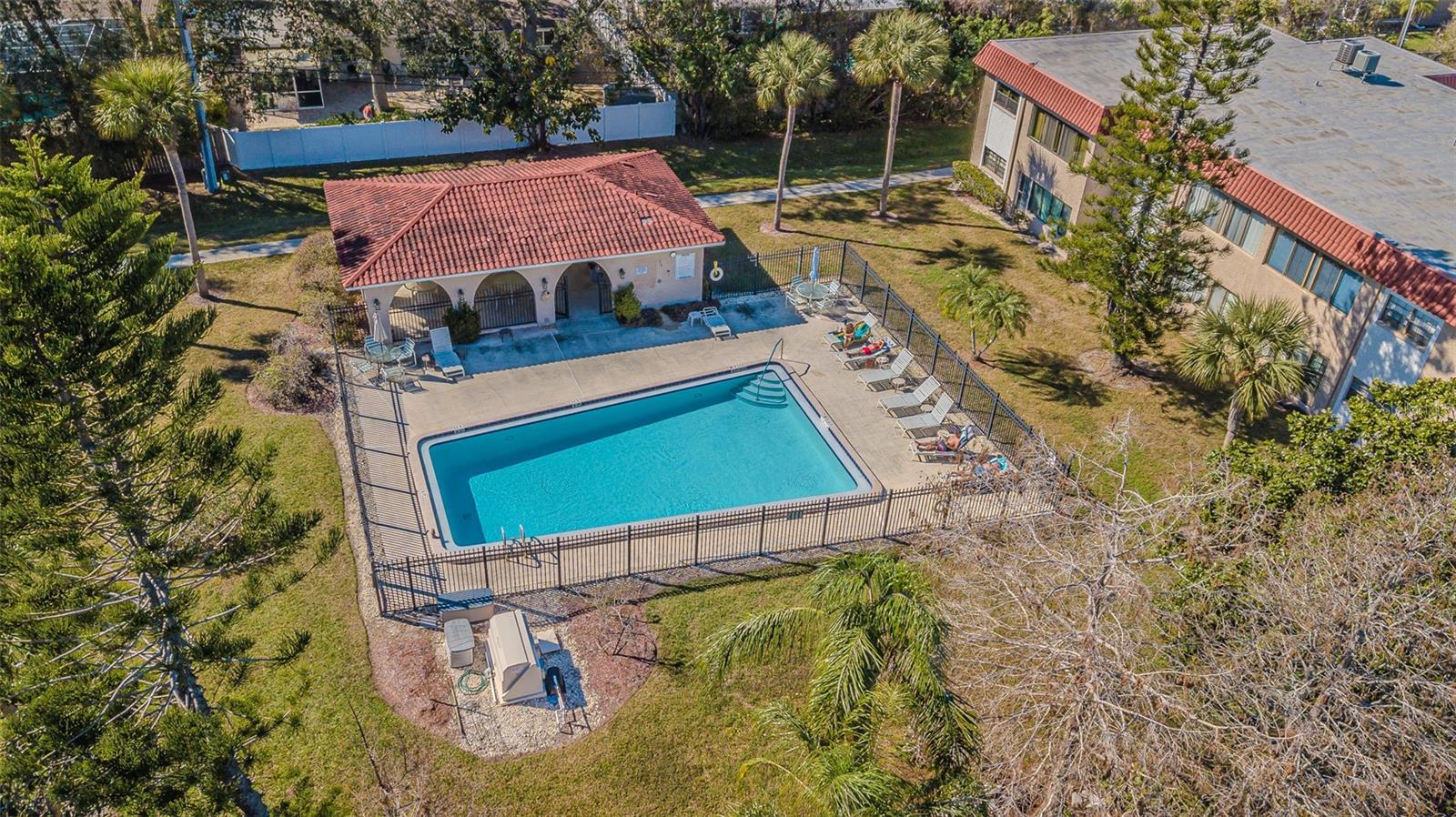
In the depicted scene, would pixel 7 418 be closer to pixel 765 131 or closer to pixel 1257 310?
pixel 1257 310

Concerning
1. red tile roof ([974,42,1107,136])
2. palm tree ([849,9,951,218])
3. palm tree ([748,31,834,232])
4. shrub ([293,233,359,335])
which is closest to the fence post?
shrub ([293,233,359,335])

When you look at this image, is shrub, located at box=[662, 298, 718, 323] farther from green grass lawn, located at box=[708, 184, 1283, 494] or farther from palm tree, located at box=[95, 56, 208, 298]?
palm tree, located at box=[95, 56, 208, 298]

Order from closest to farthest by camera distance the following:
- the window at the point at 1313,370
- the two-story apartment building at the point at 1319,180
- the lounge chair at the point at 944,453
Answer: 1. the two-story apartment building at the point at 1319,180
2. the lounge chair at the point at 944,453
3. the window at the point at 1313,370

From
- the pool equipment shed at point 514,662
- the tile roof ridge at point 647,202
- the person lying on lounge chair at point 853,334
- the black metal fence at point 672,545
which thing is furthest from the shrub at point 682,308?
the pool equipment shed at point 514,662

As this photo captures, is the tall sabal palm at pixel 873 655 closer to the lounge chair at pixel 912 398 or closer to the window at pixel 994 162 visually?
the lounge chair at pixel 912 398

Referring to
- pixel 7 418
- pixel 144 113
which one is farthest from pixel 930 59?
pixel 7 418

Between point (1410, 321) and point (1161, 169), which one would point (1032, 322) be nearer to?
point (1161, 169)
